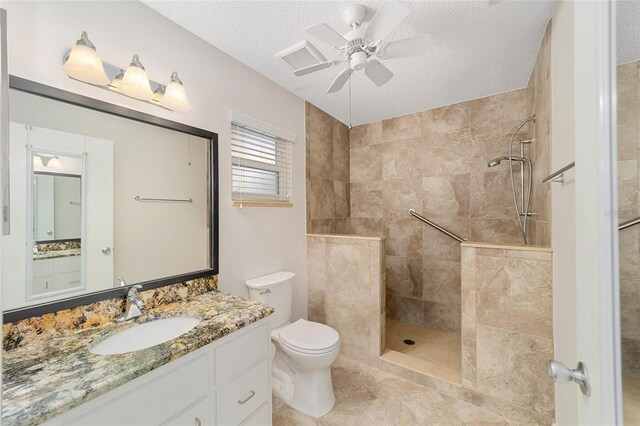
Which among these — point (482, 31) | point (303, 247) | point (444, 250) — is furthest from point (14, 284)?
point (444, 250)

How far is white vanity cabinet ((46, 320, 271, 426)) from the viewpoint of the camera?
2.72ft

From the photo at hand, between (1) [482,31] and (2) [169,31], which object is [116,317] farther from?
(1) [482,31]

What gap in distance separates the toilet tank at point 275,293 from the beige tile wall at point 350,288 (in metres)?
0.43

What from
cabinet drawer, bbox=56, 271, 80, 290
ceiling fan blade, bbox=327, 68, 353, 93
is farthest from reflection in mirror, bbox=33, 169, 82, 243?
ceiling fan blade, bbox=327, 68, 353, 93

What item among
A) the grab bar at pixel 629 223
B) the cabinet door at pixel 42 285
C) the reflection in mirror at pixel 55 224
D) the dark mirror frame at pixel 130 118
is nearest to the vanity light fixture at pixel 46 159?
the reflection in mirror at pixel 55 224

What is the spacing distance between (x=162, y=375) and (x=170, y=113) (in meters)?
1.38

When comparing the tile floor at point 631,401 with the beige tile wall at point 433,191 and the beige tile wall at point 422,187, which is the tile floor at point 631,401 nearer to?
the beige tile wall at point 422,187

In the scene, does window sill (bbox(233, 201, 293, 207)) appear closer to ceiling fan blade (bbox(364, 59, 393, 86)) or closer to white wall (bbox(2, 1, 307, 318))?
white wall (bbox(2, 1, 307, 318))

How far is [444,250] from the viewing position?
8.95 feet

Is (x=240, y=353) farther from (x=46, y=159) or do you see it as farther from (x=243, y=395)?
(x=46, y=159)

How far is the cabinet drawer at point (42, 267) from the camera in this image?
1069 mm

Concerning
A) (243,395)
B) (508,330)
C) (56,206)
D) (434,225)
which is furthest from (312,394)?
(434,225)

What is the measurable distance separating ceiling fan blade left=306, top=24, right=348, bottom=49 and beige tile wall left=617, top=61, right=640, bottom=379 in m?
1.08

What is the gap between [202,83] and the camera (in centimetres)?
172
